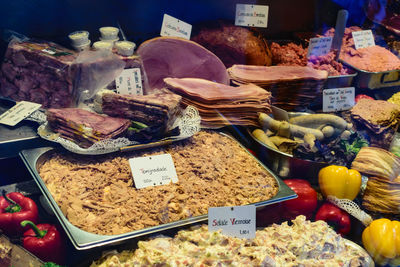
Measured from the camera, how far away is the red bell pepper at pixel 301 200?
199cm

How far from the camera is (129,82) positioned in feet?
6.99

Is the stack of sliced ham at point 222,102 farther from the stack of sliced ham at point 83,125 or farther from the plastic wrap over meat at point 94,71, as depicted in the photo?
the stack of sliced ham at point 83,125

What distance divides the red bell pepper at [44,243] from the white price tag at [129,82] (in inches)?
30.7

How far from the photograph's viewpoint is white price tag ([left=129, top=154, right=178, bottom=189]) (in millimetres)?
1729

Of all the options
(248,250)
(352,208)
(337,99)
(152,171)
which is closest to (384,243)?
(352,208)

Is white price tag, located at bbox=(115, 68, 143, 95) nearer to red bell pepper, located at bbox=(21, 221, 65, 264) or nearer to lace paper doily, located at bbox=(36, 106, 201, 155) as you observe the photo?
lace paper doily, located at bbox=(36, 106, 201, 155)

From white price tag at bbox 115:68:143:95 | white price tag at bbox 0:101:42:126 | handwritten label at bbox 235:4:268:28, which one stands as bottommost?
white price tag at bbox 0:101:42:126

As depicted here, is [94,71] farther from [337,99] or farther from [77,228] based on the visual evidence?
[337,99]

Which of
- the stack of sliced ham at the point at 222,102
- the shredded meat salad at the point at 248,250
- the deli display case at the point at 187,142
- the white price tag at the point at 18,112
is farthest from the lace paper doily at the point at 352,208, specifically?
the white price tag at the point at 18,112

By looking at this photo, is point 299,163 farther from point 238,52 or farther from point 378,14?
point 378,14

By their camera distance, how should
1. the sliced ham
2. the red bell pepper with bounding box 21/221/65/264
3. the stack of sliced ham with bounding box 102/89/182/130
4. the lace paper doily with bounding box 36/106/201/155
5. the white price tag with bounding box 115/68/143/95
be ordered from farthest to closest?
the sliced ham, the white price tag with bounding box 115/68/143/95, the stack of sliced ham with bounding box 102/89/182/130, the lace paper doily with bounding box 36/106/201/155, the red bell pepper with bounding box 21/221/65/264

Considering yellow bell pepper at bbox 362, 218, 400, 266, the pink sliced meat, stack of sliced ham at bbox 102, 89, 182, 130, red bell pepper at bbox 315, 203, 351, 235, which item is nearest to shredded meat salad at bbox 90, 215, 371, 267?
yellow bell pepper at bbox 362, 218, 400, 266

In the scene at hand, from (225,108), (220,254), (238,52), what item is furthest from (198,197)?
(238,52)

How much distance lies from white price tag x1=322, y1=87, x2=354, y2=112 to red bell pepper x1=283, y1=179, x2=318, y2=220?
2.11 ft
